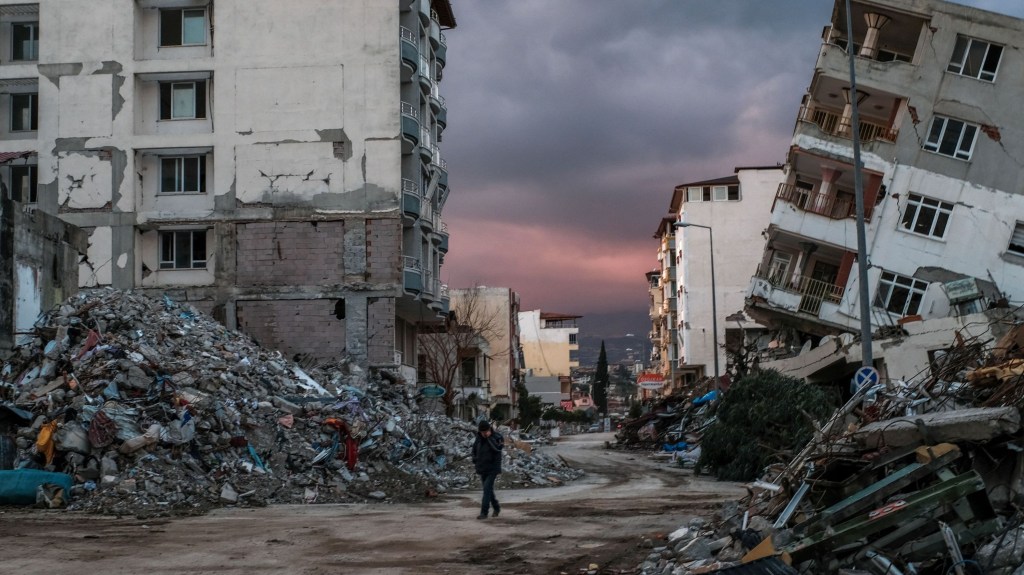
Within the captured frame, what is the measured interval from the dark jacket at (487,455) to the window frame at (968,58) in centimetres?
2664

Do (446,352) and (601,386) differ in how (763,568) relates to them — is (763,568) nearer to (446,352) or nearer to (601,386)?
(446,352)

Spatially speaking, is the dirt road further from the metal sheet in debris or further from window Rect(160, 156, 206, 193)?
window Rect(160, 156, 206, 193)

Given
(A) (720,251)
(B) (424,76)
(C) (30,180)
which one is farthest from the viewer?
(A) (720,251)

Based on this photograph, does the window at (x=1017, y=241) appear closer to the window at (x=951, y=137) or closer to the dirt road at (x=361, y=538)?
the window at (x=951, y=137)

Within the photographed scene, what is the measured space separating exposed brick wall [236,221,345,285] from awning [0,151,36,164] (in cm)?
890

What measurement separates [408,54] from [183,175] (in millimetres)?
10029

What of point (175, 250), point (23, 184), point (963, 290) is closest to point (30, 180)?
point (23, 184)

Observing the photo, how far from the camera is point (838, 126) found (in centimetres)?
4119

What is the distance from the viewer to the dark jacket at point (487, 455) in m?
16.6

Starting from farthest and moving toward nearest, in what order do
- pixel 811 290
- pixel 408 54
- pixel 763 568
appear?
pixel 408 54 < pixel 811 290 < pixel 763 568

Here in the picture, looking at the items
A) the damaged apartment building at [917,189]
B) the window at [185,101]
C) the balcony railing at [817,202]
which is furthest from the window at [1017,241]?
the window at [185,101]

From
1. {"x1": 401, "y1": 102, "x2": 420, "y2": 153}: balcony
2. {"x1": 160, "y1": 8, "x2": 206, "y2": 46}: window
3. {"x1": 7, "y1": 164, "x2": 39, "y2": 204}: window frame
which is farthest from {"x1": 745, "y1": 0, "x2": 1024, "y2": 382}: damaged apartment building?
{"x1": 7, "y1": 164, "x2": 39, "y2": 204}: window frame

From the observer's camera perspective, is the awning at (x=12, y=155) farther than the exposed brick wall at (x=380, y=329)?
Yes

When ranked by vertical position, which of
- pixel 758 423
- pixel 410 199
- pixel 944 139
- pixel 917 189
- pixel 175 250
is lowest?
pixel 758 423
